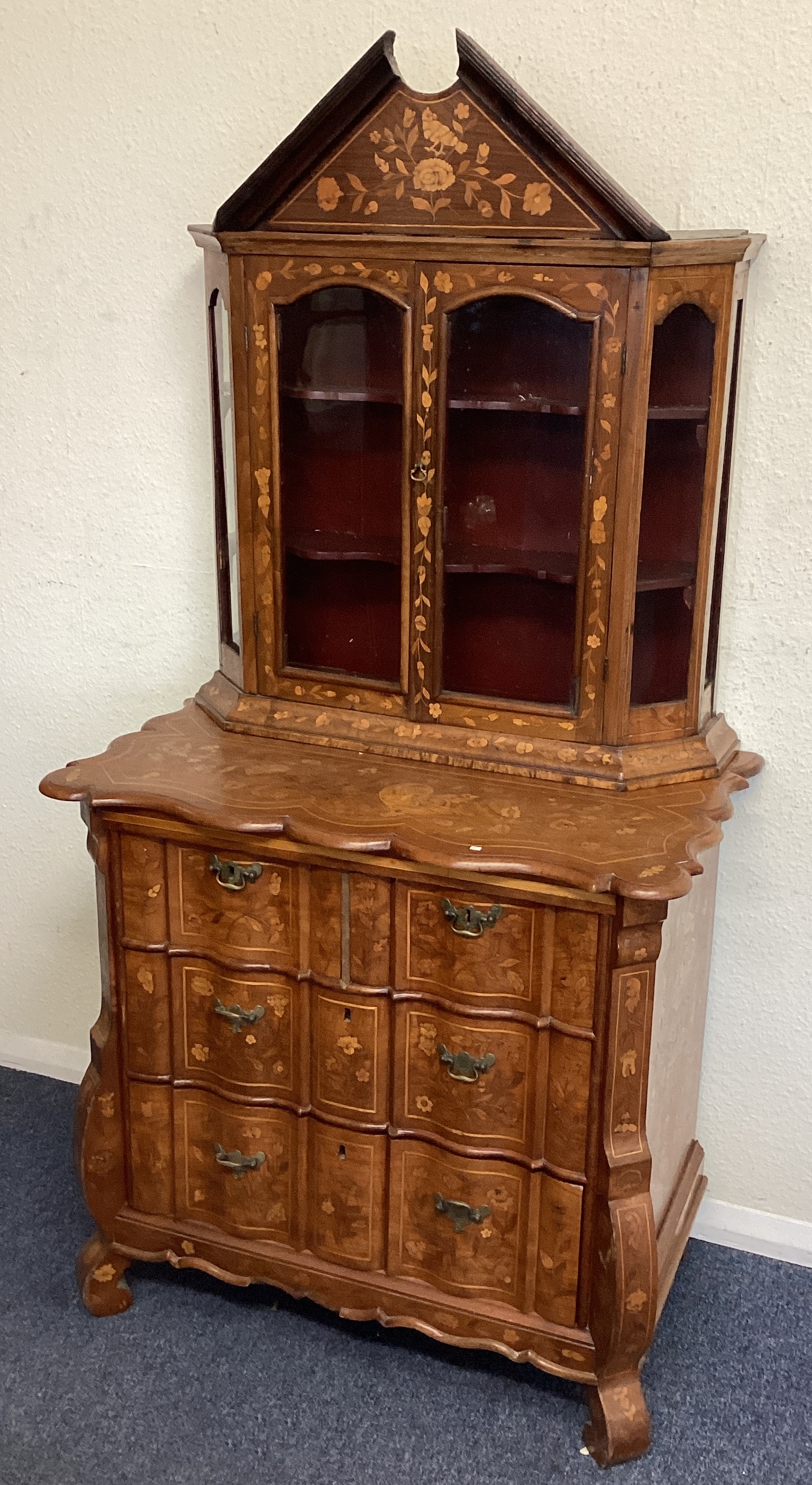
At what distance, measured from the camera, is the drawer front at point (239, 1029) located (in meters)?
2.20

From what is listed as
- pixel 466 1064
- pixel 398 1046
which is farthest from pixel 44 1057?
pixel 466 1064

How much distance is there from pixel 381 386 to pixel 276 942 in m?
0.91

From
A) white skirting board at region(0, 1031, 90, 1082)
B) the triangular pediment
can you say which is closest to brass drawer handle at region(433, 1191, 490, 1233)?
white skirting board at region(0, 1031, 90, 1082)

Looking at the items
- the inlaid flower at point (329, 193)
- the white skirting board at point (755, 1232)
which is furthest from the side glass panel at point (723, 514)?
the white skirting board at point (755, 1232)

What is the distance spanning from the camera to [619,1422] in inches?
83.3

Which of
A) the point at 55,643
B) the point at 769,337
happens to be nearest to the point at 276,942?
the point at 55,643

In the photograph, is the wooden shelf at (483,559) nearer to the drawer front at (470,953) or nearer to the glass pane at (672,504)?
the glass pane at (672,504)

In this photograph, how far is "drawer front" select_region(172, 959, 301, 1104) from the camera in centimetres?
220

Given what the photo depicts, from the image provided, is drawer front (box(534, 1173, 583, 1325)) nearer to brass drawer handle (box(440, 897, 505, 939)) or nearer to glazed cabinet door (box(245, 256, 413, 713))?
brass drawer handle (box(440, 897, 505, 939))

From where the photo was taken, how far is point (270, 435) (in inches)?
88.9

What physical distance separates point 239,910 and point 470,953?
39 centimetres

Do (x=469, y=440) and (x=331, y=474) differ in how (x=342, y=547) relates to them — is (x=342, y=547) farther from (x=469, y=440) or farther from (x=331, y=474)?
(x=469, y=440)

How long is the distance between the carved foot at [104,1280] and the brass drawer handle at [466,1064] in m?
0.78

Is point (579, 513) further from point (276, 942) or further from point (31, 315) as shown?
point (31, 315)
